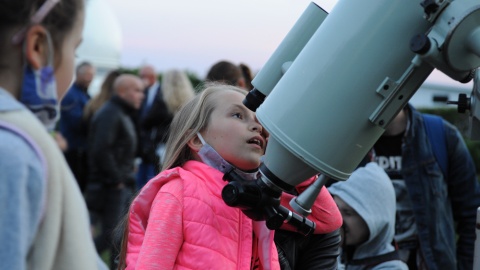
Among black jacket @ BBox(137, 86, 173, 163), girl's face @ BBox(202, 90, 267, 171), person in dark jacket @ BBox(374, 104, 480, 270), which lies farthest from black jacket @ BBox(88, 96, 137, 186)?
girl's face @ BBox(202, 90, 267, 171)

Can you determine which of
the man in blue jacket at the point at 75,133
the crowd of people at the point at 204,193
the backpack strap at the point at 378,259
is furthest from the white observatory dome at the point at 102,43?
the backpack strap at the point at 378,259

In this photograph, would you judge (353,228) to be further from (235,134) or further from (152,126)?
(152,126)

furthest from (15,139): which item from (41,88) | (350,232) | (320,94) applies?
(350,232)

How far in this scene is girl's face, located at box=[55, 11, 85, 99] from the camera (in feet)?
4.07

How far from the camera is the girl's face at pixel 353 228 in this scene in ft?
9.61

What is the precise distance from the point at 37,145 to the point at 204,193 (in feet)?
3.05

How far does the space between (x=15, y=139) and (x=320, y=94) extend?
0.85 metres

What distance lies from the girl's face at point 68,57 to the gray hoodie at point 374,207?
1.85 m

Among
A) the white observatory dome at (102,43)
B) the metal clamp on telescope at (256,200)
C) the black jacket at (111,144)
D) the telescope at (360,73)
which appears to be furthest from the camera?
the white observatory dome at (102,43)

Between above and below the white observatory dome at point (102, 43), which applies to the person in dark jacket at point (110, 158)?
above

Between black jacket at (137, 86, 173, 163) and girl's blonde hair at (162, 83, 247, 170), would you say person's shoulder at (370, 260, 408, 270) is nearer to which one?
girl's blonde hair at (162, 83, 247, 170)

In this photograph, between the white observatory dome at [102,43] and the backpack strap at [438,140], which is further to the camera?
the white observatory dome at [102,43]

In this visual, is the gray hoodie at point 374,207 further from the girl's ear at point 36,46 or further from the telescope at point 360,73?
the girl's ear at point 36,46

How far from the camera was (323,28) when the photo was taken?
5.98ft
